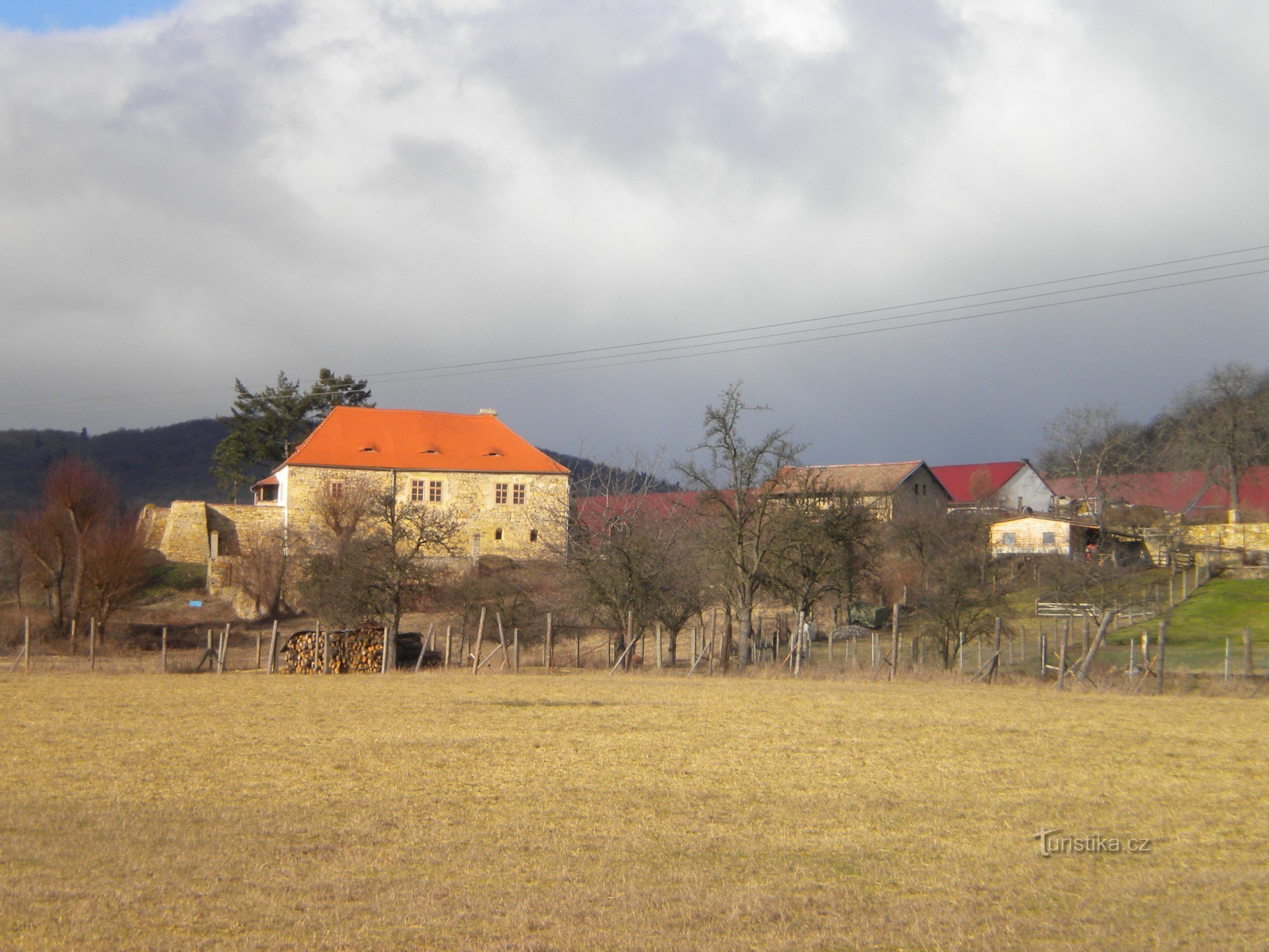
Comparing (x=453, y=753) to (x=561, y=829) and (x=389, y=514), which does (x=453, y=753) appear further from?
(x=389, y=514)

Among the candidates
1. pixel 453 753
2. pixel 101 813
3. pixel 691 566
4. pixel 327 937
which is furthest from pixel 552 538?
pixel 327 937

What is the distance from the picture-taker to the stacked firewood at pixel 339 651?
102 ft

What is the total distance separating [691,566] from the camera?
3759cm

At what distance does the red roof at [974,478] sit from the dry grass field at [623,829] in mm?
57379

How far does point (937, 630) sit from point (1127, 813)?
65.6ft

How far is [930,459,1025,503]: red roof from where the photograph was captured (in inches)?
2940

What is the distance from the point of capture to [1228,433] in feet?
211

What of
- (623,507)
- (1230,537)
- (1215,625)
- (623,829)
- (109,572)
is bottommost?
(623,829)

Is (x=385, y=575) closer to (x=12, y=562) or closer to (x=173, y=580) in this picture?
(x=173, y=580)

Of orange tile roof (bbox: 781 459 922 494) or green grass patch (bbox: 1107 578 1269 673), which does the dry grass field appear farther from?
orange tile roof (bbox: 781 459 922 494)

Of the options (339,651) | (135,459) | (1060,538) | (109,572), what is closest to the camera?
(339,651)

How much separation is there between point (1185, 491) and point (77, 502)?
70.2m

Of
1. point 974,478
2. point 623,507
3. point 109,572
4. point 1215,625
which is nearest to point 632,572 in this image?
point 623,507

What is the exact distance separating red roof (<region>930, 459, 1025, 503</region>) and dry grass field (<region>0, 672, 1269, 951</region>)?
5738 centimetres
